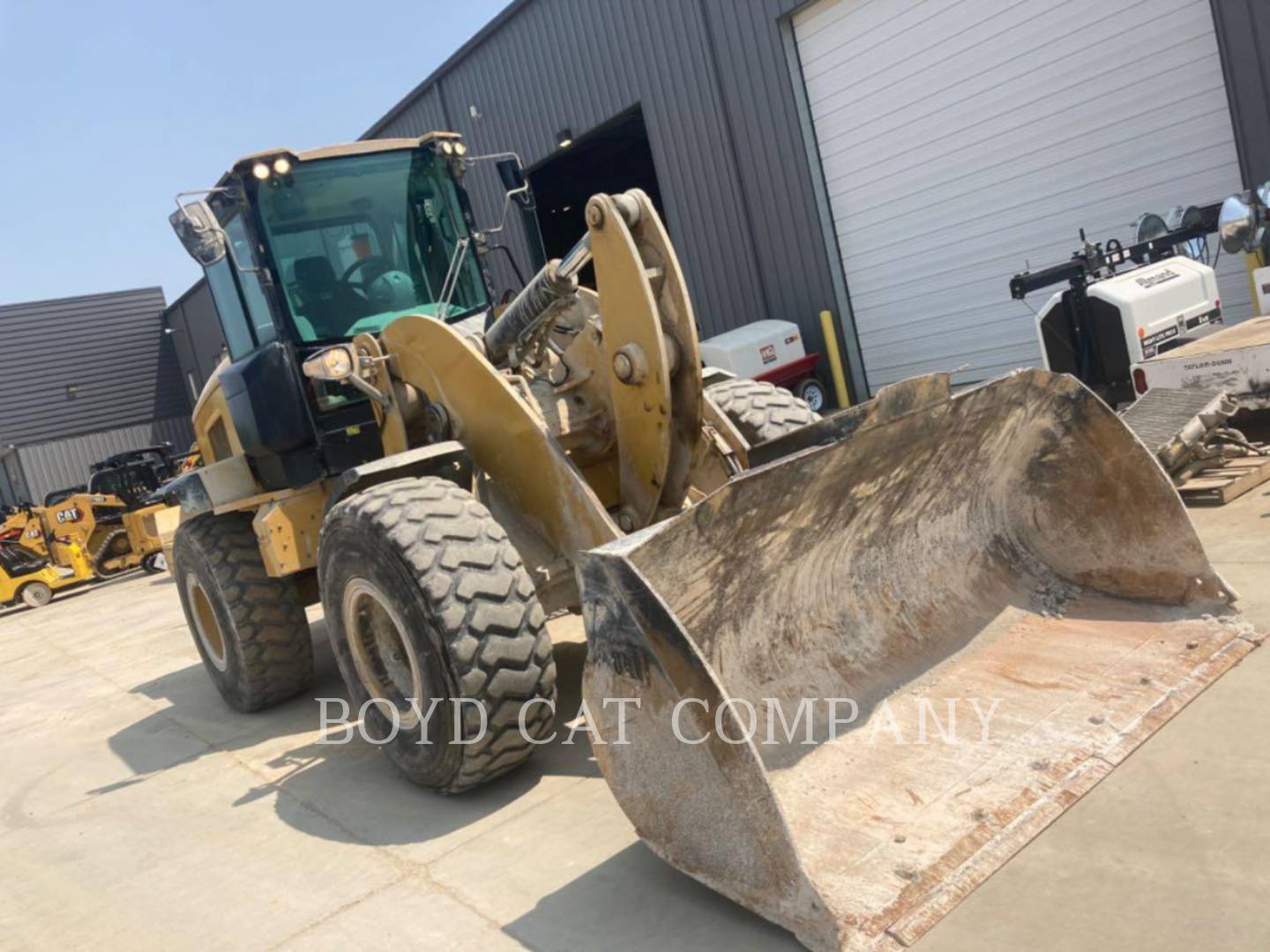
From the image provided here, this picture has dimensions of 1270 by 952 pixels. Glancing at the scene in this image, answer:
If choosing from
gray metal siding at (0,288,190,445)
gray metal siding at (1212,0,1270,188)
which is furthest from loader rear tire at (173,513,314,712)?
gray metal siding at (0,288,190,445)

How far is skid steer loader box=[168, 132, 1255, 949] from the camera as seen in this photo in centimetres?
262

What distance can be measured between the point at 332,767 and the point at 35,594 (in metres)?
12.8

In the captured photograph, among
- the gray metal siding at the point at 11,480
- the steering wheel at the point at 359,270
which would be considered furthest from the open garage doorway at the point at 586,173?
the gray metal siding at the point at 11,480

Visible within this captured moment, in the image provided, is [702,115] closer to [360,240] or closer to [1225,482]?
[360,240]

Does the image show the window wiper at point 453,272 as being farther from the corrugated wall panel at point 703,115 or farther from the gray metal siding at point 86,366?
the gray metal siding at point 86,366

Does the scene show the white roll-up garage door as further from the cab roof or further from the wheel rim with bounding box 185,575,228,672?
the wheel rim with bounding box 185,575,228,672

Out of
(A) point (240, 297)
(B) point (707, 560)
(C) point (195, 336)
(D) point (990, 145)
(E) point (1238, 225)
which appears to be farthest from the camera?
(C) point (195, 336)

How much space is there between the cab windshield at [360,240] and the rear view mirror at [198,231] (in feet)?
1.17

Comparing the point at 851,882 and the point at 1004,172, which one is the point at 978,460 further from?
the point at 1004,172

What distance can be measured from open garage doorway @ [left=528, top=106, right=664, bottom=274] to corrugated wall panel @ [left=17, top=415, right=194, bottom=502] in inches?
580

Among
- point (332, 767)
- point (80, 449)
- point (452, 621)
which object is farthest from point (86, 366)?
point (452, 621)

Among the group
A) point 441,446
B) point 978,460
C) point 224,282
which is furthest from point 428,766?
point 224,282

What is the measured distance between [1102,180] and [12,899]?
1033 cm

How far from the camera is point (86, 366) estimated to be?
1177 inches
